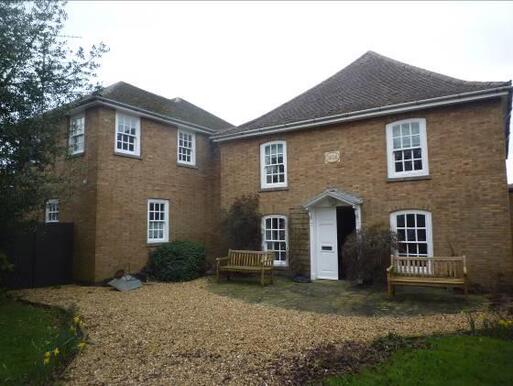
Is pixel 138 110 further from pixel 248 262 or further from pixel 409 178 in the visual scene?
pixel 409 178

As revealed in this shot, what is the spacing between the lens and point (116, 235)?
42.4 feet

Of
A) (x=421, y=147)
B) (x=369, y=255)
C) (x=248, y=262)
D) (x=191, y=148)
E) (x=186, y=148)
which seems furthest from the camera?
(x=191, y=148)

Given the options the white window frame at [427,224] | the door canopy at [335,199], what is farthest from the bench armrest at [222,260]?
the white window frame at [427,224]

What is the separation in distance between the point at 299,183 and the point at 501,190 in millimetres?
6423

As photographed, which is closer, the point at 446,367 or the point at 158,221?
the point at 446,367

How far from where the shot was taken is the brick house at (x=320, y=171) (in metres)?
10.3

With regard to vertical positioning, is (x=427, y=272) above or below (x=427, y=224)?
below

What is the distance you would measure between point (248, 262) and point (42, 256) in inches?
288

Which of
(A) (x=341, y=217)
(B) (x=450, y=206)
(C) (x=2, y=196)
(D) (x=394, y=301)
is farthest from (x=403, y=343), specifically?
(C) (x=2, y=196)

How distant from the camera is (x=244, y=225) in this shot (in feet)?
45.3

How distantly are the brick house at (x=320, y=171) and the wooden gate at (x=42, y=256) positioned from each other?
1.48 ft

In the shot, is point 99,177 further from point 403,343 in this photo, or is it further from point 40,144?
point 403,343

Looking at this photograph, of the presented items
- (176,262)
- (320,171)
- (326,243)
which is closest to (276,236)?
(326,243)

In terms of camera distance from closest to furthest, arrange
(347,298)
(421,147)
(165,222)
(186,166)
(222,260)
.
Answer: (347,298)
(421,147)
(222,260)
(165,222)
(186,166)
